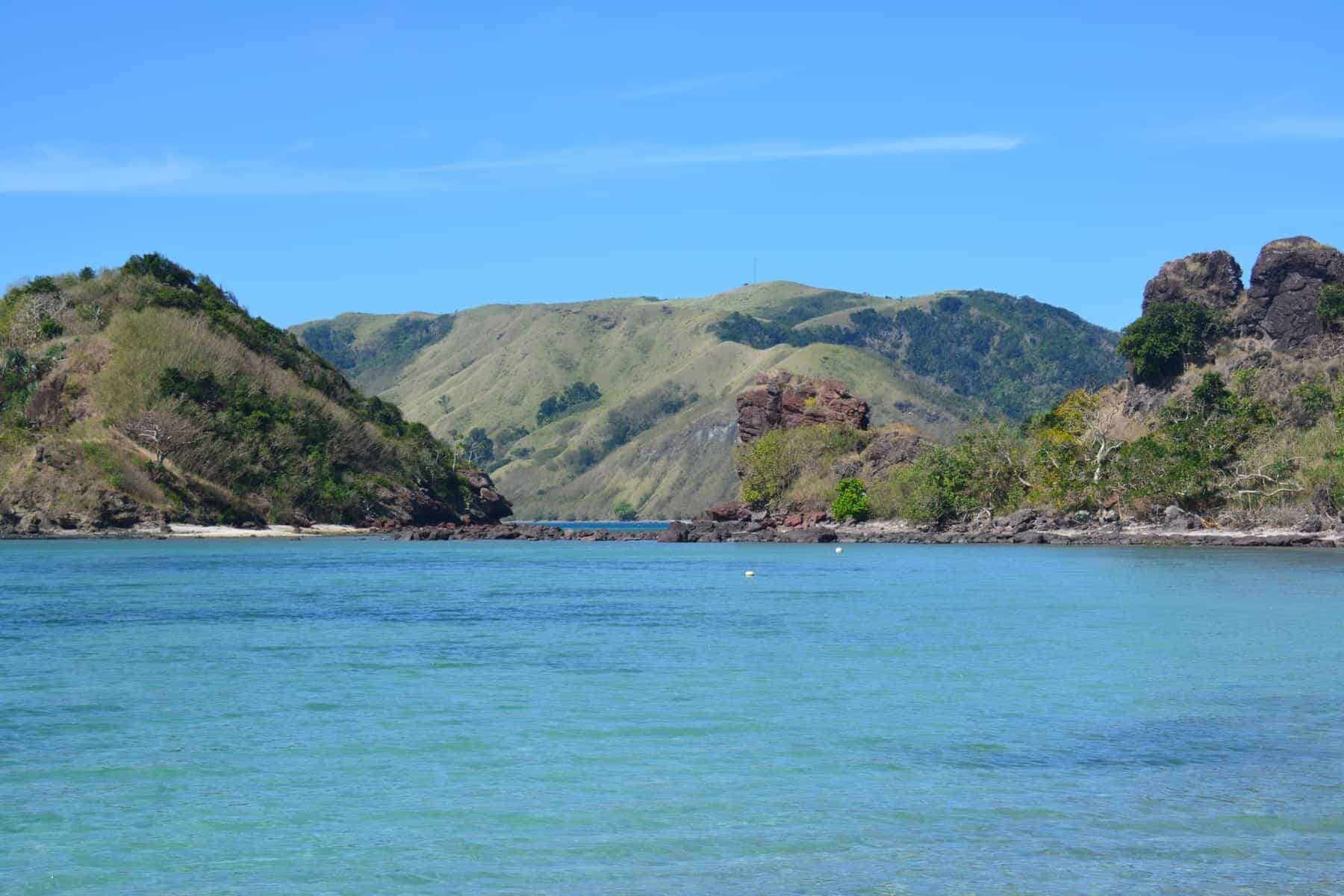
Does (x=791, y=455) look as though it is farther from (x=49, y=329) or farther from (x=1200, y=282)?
(x=49, y=329)

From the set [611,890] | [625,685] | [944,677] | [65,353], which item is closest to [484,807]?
[611,890]

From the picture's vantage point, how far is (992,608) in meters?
50.4

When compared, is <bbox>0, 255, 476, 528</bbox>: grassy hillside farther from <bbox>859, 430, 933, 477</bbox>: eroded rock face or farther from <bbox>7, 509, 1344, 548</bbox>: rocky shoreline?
<bbox>859, 430, 933, 477</bbox>: eroded rock face

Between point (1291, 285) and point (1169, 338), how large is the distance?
12198 millimetres

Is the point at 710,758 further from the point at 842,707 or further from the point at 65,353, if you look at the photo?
the point at 65,353

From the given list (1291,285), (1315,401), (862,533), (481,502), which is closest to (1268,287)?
(1291,285)

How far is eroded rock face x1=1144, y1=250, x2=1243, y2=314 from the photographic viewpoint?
139875 mm

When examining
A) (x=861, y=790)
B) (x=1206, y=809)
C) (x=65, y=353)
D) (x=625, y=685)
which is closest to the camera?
(x=1206, y=809)

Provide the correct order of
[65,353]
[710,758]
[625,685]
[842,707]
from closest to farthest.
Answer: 1. [710,758]
2. [842,707]
3. [625,685]
4. [65,353]

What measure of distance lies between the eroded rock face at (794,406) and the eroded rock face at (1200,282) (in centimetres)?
3411

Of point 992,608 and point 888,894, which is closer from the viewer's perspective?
point 888,894

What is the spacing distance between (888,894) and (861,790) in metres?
4.98

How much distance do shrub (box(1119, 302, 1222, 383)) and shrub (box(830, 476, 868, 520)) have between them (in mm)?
29322

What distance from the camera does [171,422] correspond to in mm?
138500
